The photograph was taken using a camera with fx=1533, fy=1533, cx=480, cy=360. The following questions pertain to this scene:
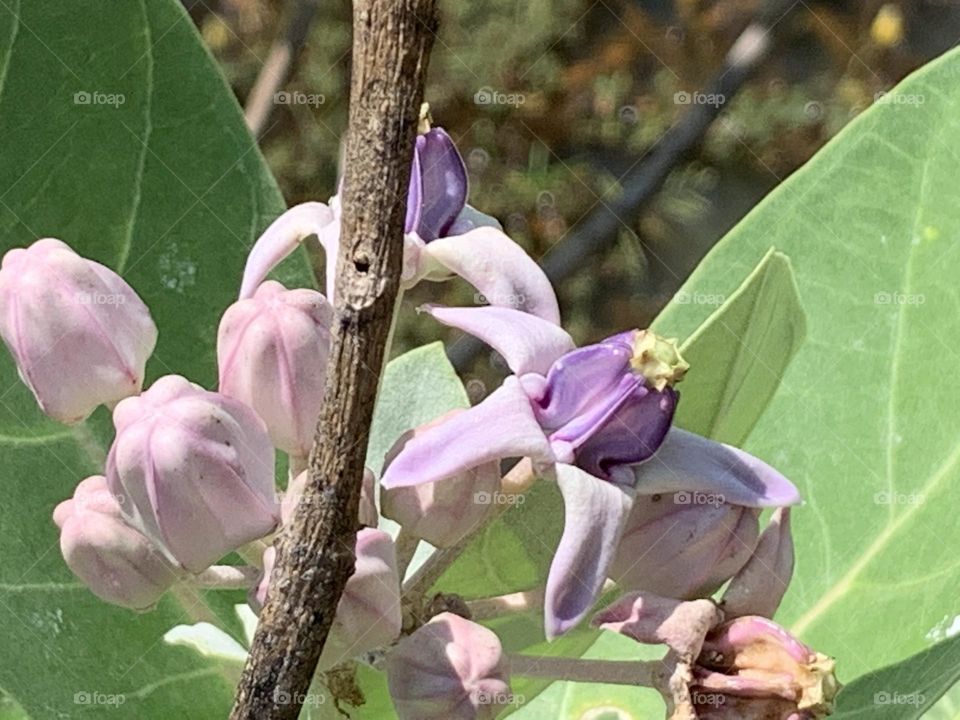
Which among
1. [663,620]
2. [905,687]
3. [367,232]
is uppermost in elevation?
[367,232]

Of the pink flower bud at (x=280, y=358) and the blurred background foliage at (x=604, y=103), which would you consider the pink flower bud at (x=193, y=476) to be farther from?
the blurred background foliage at (x=604, y=103)

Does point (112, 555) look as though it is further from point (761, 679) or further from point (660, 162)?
point (660, 162)

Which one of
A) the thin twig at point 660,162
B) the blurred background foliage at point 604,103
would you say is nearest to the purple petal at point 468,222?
the thin twig at point 660,162

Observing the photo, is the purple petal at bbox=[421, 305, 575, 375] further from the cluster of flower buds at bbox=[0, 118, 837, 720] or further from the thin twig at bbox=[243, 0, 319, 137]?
the thin twig at bbox=[243, 0, 319, 137]

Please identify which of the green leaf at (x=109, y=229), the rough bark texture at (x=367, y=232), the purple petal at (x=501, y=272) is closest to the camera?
the rough bark texture at (x=367, y=232)

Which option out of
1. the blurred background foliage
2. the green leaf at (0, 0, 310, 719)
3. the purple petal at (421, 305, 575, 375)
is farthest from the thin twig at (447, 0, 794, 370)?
the purple petal at (421, 305, 575, 375)

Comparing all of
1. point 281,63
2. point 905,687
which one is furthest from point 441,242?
point 281,63
